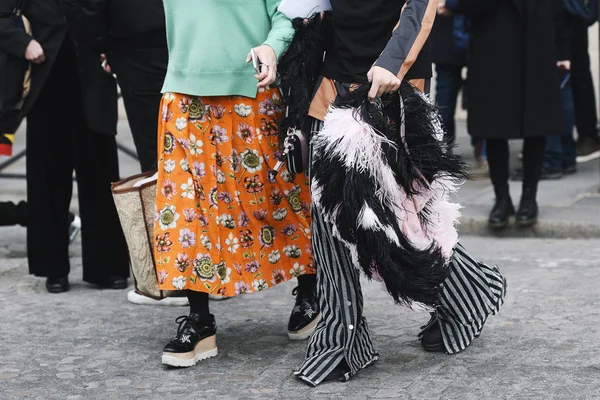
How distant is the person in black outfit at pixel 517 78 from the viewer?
643 cm

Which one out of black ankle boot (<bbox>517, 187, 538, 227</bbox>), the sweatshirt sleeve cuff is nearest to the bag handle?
the sweatshirt sleeve cuff

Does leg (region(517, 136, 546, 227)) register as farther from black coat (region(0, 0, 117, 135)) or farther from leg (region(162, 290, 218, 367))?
leg (region(162, 290, 218, 367))

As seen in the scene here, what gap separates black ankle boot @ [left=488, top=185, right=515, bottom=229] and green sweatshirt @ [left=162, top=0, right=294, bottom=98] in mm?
2789

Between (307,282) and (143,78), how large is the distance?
114cm

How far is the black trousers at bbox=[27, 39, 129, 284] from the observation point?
550cm

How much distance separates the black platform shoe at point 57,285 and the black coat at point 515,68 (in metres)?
2.45

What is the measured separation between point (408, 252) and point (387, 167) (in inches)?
11.5

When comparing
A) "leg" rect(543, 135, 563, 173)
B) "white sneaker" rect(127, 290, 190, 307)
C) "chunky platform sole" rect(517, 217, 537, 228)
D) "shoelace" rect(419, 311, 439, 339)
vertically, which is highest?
"leg" rect(543, 135, 563, 173)

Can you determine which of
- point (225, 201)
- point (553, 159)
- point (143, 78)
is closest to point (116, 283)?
point (143, 78)

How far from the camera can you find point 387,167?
148 inches

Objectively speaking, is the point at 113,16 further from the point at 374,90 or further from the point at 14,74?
the point at 374,90

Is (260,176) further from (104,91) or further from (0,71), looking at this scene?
(0,71)

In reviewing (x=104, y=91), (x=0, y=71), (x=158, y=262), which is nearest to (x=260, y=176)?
(x=158, y=262)

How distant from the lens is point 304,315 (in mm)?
4629
